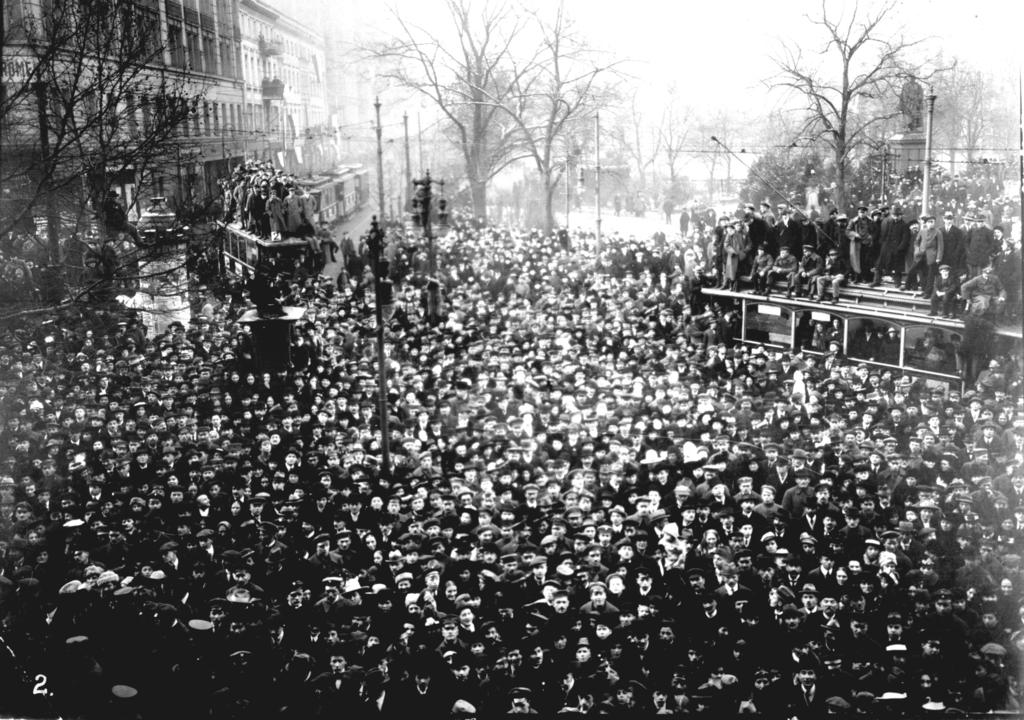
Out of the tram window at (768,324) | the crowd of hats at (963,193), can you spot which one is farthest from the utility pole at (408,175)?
the crowd of hats at (963,193)

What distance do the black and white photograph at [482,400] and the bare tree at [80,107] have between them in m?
0.03

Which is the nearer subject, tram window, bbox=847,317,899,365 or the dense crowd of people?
the dense crowd of people

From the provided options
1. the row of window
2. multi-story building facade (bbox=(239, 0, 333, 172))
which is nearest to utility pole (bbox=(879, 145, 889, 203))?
multi-story building facade (bbox=(239, 0, 333, 172))

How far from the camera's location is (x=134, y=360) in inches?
338

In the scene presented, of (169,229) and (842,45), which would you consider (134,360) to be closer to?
(169,229)

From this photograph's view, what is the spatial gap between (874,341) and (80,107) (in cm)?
847

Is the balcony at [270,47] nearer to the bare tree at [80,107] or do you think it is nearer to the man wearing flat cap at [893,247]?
the bare tree at [80,107]

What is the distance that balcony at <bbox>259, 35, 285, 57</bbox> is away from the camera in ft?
29.0

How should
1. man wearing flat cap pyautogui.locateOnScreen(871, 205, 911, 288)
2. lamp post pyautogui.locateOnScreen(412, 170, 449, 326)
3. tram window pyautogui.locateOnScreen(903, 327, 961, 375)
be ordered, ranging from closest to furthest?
1. tram window pyautogui.locateOnScreen(903, 327, 961, 375)
2. man wearing flat cap pyautogui.locateOnScreen(871, 205, 911, 288)
3. lamp post pyautogui.locateOnScreen(412, 170, 449, 326)

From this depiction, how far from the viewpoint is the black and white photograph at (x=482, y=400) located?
20.8 feet

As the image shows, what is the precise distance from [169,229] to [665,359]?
18.6ft

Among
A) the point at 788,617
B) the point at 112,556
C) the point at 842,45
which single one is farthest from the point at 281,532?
the point at 842,45

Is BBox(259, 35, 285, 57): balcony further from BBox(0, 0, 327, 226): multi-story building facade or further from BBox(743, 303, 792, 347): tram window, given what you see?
BBox(743, 303, 792, 347): tram window

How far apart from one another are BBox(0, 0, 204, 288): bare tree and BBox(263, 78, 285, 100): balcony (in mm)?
859
